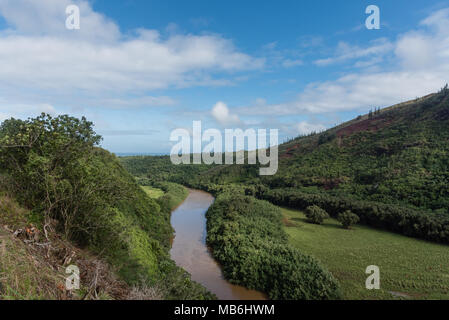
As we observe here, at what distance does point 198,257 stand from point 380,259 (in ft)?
54.4

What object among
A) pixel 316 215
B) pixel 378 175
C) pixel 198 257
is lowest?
pixel 198 257

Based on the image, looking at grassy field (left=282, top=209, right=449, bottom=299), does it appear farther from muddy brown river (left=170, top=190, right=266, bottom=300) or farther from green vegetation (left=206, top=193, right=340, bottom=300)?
muddy brown river (left=170, top=190, right=266, bottom=300)

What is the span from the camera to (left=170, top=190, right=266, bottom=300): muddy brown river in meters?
17.8

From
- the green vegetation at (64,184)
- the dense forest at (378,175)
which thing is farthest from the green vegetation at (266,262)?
the dense forest at (378,175)

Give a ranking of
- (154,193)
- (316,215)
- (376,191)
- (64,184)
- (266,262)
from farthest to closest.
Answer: (154,193), (376,191), (316,215), (266,262), (64,184)

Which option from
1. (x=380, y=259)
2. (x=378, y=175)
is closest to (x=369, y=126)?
(x=378, y=175)

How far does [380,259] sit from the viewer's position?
20.3 meters

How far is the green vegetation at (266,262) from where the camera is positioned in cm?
1572

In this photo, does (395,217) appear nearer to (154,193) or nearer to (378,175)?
(378,175)

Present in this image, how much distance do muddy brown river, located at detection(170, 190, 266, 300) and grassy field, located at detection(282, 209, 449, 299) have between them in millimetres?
7089

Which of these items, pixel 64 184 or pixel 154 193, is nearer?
pixel 64 184

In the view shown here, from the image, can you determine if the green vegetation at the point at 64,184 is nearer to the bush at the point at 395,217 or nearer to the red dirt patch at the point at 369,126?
the bush at the point at 395,217

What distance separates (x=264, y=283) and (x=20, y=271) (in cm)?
1629

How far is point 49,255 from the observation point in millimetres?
6641
